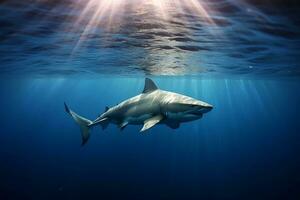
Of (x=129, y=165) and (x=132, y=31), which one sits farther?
(x=129, y=165)

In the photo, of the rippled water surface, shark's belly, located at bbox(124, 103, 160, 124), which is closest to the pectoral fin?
shark's belly, located at bbox(124, 103, 160, 124)

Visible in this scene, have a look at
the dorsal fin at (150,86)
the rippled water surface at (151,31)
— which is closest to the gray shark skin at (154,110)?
the dorsal fin at (150,86)

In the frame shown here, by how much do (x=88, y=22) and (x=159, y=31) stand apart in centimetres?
359

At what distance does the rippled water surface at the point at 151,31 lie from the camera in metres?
11.4

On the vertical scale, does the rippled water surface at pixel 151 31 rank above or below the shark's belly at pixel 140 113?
above

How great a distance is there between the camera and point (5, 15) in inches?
495

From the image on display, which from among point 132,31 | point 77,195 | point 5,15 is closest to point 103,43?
point 132,31

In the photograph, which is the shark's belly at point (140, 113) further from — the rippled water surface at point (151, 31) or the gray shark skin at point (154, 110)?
the rippled water surface at point (151, 31)

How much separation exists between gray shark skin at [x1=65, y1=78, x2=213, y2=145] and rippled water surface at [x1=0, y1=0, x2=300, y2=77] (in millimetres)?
3321

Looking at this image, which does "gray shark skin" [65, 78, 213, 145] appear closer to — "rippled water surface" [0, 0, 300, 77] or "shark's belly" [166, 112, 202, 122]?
"shark's belly" [166, 112, 202, 122]

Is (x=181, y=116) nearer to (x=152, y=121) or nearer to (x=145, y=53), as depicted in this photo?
(x=152, y=121)

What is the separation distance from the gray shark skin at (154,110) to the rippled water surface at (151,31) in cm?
332

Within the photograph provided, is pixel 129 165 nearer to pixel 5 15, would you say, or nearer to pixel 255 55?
pixel 255 55

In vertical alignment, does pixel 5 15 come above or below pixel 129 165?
above
